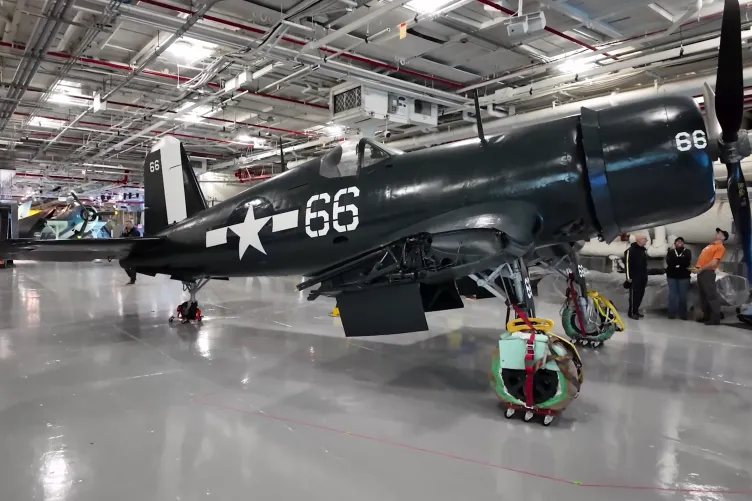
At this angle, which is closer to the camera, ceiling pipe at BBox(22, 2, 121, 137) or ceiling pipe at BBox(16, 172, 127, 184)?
ceiling pipe at BBox(22, 2, 121, 137)

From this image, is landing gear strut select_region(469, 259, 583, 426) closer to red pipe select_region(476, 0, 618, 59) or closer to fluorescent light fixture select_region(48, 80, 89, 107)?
red pipe select_region(476, 0, 618, 59)

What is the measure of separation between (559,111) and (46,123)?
1349 cm

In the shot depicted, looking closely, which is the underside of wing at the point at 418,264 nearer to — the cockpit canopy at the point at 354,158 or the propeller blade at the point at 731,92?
the cockpit canopy at the point at 354,158

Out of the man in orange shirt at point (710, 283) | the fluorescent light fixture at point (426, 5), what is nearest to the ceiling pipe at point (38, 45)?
the fluorescent light fixture at point (426, 5)

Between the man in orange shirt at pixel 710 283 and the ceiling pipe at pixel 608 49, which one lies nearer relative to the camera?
the ceiling pipe at pixel 608 49

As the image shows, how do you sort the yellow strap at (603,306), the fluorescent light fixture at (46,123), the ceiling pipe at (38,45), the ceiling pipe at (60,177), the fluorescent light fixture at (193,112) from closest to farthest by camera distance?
1. the yellow strap at (603,306)
2. the ceiling pipe at (38,45)
3. the fluorescent light fixture at (193,112)
4. the fluorescent light fixture at (46,123)
5. the ceiling pipe at (60,177)

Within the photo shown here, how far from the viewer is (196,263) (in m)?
6.29

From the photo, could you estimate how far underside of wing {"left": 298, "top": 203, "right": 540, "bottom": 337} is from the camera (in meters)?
3.55

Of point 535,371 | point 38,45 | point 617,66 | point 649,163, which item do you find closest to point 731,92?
point 649,163

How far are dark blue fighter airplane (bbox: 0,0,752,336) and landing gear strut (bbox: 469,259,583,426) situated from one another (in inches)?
18.8

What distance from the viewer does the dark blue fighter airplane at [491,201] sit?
3.46 meters

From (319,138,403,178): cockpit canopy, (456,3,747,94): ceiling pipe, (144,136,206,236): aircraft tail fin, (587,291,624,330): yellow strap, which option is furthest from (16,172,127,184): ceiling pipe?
(587,291,624,330): yellow strap

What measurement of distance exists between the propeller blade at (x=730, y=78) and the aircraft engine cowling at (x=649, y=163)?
0.14m

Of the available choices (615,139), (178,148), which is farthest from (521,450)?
(178,148)
